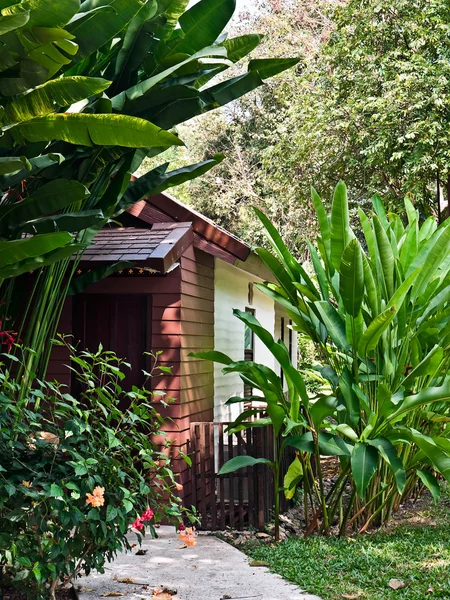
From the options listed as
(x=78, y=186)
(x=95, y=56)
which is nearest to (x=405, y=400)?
(x=78, y=186)

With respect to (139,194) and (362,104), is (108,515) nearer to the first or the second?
(139,194)

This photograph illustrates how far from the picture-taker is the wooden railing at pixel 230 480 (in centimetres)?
695

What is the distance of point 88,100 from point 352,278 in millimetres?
2551

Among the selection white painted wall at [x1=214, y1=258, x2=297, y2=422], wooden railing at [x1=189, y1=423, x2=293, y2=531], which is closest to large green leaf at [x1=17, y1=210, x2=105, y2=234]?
wooden railing at [x1=189, y1=423, x2=293, y2=531]

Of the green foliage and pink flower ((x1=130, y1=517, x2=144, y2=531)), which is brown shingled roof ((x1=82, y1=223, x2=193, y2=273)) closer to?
pink flower ((x1=130, y1=517, x2=144, y2=531))

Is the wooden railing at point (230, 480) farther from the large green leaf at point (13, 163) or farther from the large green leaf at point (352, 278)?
the large green leaf at point (13, 163)

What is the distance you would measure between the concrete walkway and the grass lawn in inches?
7.7

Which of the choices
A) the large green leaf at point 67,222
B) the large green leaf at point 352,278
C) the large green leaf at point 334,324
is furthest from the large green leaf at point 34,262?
the large green leaf at point 334,324

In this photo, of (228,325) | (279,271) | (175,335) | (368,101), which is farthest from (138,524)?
(368,101)

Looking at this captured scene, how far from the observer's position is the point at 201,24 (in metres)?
4.37

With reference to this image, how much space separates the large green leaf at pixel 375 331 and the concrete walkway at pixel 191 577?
1979 mm

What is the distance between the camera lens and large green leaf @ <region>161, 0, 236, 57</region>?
4258mm

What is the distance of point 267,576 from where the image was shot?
521 centimetres

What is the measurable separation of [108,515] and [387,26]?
43.5ft
